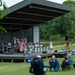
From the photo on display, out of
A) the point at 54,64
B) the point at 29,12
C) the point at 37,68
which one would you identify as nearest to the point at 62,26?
the point at 29,12

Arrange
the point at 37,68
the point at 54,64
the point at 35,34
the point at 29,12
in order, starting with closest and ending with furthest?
the point at 37,68 → the point at 54,64 → the point at 29,12 → the point at 35,34

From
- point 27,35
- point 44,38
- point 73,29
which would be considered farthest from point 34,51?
point 44,38

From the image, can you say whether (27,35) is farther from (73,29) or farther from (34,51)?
(73,29)

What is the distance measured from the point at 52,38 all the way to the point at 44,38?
269 inches

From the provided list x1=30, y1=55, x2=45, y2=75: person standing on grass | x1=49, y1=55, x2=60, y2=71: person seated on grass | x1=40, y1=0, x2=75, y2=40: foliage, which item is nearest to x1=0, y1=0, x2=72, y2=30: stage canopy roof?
x1=49, y1=55, x2=60, y2=71: person seated on grass

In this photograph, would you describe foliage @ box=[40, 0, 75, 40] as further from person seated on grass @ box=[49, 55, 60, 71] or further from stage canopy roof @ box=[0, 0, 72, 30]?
person seated on grass @ box=[49, 55, 60, 71]

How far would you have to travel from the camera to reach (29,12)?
→ 88.6ft

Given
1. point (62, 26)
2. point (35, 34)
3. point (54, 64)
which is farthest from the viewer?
point (62, 26)

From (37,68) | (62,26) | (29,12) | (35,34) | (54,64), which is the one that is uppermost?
(62,26)

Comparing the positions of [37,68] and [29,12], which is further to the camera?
[29,12]

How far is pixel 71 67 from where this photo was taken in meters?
19.9

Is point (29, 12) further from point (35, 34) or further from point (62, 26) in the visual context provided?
point (62, 26)

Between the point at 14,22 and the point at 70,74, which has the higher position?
the point at 14,22

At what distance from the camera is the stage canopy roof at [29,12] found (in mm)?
25031
